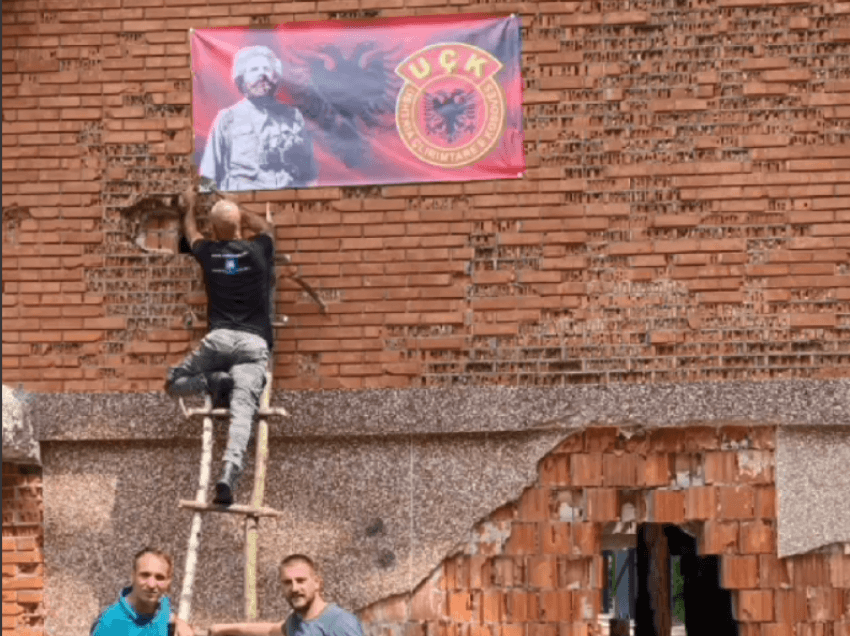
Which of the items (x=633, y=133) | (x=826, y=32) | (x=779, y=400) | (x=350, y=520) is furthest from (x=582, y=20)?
(x=350, y=520)

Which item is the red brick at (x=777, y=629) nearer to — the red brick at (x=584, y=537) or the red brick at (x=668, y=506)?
the red brick at (x=668, y=506)

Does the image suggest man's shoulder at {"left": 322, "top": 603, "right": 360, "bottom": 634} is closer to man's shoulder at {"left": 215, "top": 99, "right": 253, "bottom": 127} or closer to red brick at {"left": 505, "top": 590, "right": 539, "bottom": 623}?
red brick at {"left": 505, "top": 590, "right": 539, "bottom": 623}

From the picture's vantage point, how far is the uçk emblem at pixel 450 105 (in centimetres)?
988

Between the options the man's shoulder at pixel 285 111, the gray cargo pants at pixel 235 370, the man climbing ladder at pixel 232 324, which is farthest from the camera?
the man's shoulder at pixel 285 111

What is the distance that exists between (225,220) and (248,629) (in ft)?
8.51

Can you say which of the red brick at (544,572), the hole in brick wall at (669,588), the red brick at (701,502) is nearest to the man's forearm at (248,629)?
the red brick at (544,572)

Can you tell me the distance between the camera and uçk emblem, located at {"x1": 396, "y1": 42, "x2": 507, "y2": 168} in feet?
32.4

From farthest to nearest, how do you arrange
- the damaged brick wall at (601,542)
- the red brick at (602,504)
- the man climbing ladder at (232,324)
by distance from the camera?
the red brick at (602,504) < the damaged brick wall at (601,542) < the man climbing ladder at (232,324)


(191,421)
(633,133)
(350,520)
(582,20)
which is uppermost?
(582,20)

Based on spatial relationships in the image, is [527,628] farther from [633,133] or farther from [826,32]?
→ [826,32]

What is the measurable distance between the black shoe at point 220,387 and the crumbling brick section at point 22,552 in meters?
1.25

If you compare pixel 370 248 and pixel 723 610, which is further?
pixel 723 610

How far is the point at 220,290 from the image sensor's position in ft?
31.1

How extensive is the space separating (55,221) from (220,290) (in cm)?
128
